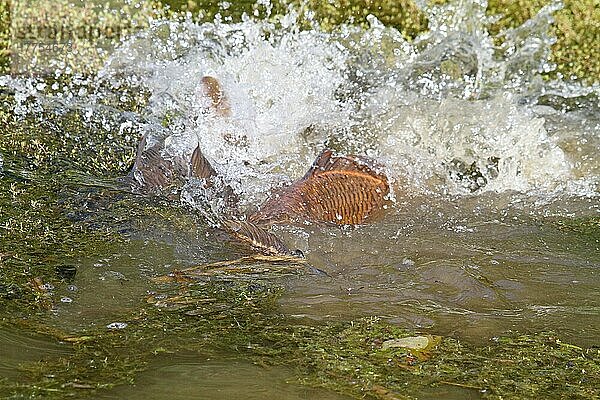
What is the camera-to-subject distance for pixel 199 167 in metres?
2.50

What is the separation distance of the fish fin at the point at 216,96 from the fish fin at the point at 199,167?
538mm

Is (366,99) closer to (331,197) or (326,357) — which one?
(331,197)

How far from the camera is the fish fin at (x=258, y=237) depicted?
79.0 inches

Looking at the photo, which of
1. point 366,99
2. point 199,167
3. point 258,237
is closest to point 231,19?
point 366,99

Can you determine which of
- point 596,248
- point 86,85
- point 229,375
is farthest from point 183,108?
point 229,375

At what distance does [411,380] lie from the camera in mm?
1249

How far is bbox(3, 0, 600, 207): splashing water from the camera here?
9.64 ft

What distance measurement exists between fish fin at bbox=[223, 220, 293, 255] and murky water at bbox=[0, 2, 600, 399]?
0.05m

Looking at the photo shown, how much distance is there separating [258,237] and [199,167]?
1.76ft

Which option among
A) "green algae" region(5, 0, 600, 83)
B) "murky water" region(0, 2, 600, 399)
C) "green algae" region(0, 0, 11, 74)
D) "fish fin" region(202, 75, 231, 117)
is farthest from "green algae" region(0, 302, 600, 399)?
"green algae" region(0, 0, 11, 74)

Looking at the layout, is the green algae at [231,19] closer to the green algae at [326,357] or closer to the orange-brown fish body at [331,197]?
the orange-brown fish body at [331,197]

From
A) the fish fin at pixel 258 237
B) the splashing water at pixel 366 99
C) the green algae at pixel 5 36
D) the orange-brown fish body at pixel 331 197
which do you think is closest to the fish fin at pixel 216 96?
the splashing water at pixel 366 99

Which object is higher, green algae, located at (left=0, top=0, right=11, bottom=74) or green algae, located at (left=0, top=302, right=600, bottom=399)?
green algae, located at (left=0, top=0, right=11, bottom=74)

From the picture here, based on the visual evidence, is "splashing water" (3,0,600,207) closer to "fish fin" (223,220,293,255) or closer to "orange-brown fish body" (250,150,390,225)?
"orange-brown fish body" (250,150,390,225)
